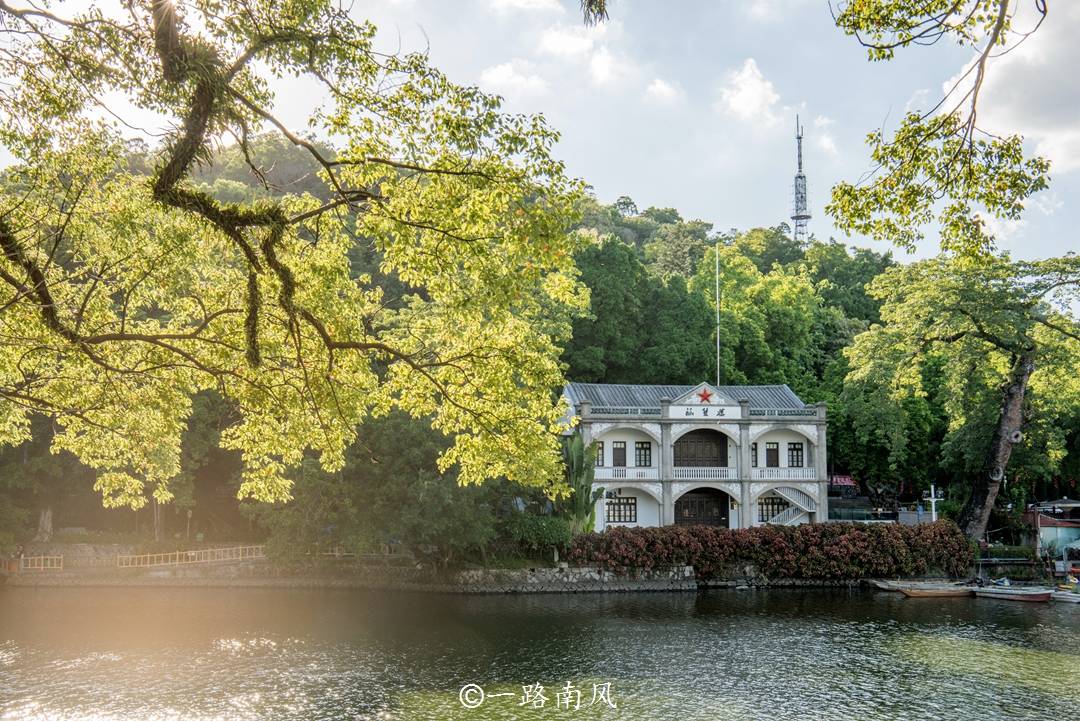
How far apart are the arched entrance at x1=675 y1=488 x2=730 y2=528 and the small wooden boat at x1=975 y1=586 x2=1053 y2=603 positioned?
1077 cm

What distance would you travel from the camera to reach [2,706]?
1560 cm

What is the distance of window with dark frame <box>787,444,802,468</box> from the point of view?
37.2 meters

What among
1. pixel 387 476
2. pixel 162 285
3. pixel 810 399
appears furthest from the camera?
pixel 810 399

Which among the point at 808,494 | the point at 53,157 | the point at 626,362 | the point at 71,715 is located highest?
the point at 626,362

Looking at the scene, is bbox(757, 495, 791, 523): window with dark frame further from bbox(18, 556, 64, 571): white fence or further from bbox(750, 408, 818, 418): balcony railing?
bbox(18, 556, 64, 571): white fence

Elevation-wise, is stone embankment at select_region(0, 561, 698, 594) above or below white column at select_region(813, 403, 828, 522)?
below

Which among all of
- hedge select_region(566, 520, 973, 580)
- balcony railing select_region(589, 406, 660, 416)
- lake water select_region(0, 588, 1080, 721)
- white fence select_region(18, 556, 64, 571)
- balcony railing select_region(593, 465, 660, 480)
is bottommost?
lake water select_region(0, 588, 1080, 721)

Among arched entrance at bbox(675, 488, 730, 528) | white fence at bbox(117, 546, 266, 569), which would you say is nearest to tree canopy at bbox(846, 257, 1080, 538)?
arched entrance at bbox(675, 488, 730, 528)

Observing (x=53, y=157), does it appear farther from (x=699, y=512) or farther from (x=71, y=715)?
(x=699, y=512)

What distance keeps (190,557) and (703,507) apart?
20724 mm

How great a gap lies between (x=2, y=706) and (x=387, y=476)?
13446 mm

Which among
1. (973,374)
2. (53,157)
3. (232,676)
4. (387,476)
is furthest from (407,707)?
(973,374)

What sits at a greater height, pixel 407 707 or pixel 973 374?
pixel 973 374

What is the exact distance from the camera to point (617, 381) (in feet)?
143
